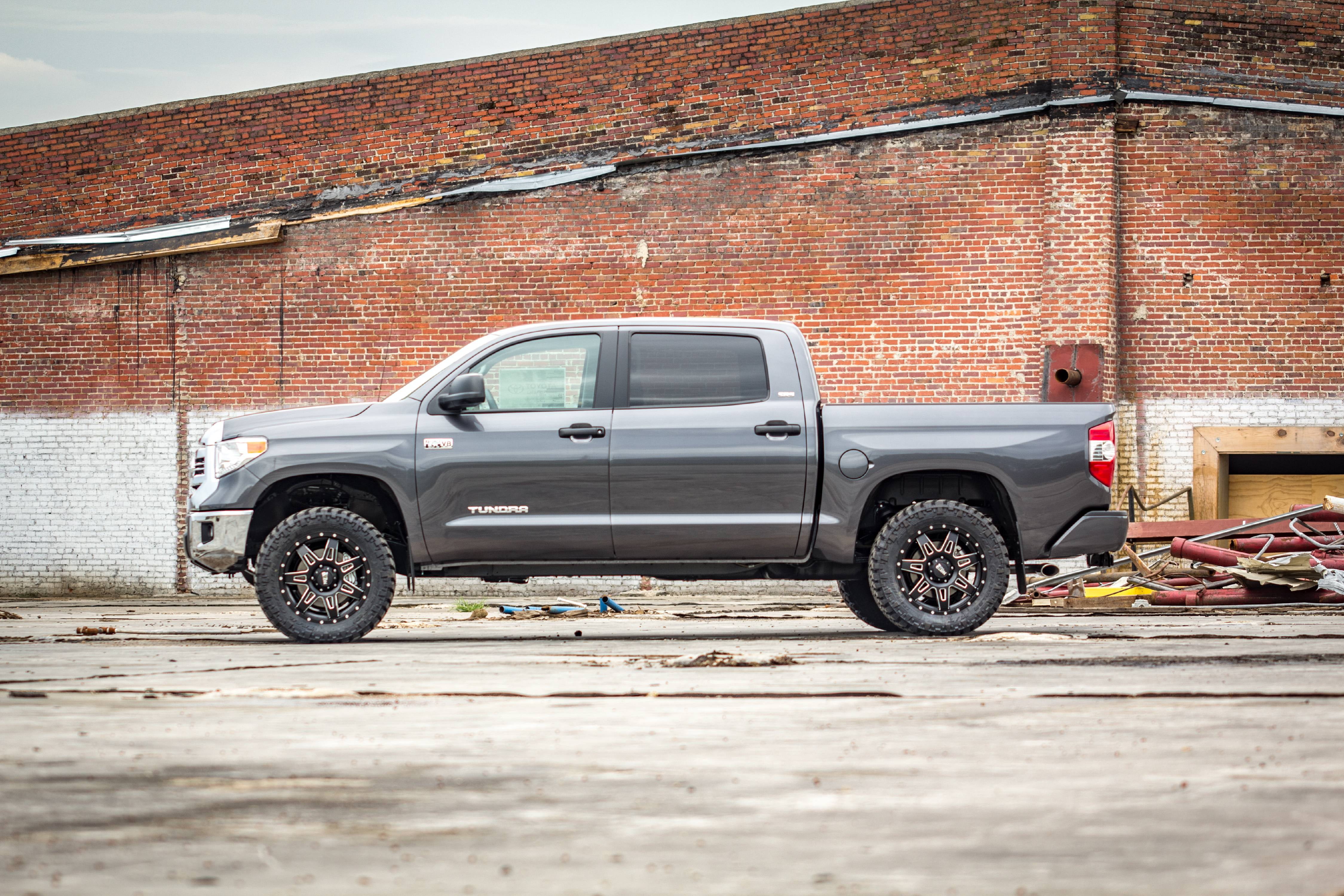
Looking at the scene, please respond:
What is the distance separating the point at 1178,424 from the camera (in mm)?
15227

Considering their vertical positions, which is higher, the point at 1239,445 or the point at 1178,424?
the point at 1178,424

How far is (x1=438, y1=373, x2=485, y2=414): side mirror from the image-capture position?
8.03 metres

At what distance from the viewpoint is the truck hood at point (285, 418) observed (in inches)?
324

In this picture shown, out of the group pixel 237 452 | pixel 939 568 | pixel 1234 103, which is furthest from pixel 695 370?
pixel 1234 103

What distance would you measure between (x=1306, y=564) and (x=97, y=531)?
12773 millimetres

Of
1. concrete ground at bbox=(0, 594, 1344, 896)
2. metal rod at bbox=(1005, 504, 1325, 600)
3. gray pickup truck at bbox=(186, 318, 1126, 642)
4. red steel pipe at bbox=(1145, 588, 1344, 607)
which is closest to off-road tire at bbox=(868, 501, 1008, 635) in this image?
gray pickup truck at bbox=(186, 318, 1126, 642)

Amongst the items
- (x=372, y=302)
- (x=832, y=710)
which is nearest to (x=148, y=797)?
(x=832, y=710)

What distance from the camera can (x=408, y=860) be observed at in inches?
107

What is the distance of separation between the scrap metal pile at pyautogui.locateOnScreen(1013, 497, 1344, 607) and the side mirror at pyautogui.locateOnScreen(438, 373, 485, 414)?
4814 mm

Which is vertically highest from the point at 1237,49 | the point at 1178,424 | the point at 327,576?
the point at 1237,49

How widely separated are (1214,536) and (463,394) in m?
7.24

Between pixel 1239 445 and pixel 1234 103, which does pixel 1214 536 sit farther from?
pixel 1234 103

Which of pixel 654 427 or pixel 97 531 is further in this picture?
pixel 97 531

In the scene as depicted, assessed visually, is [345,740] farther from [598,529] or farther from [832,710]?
[598,529]
